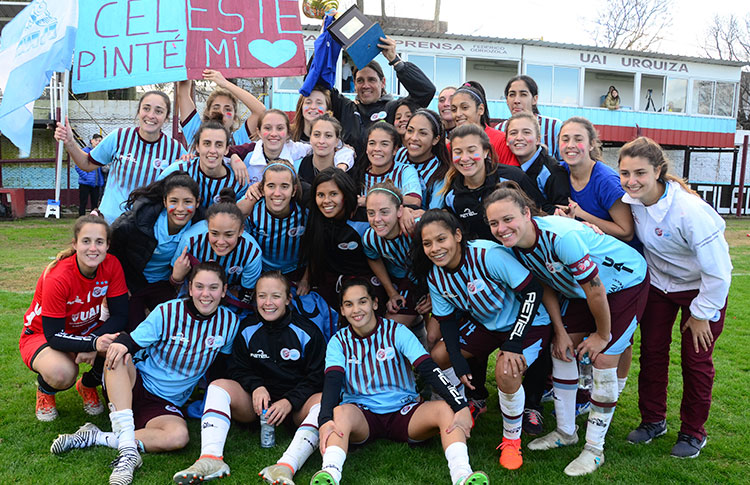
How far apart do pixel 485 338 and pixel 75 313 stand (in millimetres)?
2678

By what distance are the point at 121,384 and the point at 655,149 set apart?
11.2 feet

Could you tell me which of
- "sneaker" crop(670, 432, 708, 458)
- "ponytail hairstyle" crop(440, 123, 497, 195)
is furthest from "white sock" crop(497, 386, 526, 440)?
"ponytail hairstyle" crop(440, 123, 497, 195)

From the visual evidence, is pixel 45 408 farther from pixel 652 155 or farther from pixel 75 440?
pixel 652 155

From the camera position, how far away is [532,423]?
3.81 meters

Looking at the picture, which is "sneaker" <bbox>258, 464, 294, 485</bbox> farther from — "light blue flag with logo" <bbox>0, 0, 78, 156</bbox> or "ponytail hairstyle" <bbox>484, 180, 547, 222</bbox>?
Answer: "light blue flag with logo" <bbox>0, 0, 78, 156</bbox>

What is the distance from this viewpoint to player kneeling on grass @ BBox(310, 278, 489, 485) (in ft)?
10.9

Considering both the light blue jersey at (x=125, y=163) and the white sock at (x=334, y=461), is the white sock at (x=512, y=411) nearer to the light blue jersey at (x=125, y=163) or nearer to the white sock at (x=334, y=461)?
the white sock at (x=334, y=461)

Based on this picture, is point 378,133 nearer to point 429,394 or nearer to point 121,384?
point 429,394

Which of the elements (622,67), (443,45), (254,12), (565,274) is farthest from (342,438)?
(622,67)

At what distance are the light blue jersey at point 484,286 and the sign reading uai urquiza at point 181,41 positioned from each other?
261 centimetres

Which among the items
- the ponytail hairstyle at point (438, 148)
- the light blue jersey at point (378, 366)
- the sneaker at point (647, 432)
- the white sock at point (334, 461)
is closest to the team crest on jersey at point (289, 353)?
the light blue jersey at point (378, 366)

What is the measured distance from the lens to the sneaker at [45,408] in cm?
386

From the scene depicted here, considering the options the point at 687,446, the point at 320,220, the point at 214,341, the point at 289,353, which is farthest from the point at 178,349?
the point at 687,446

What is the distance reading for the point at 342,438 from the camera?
3.15 m
